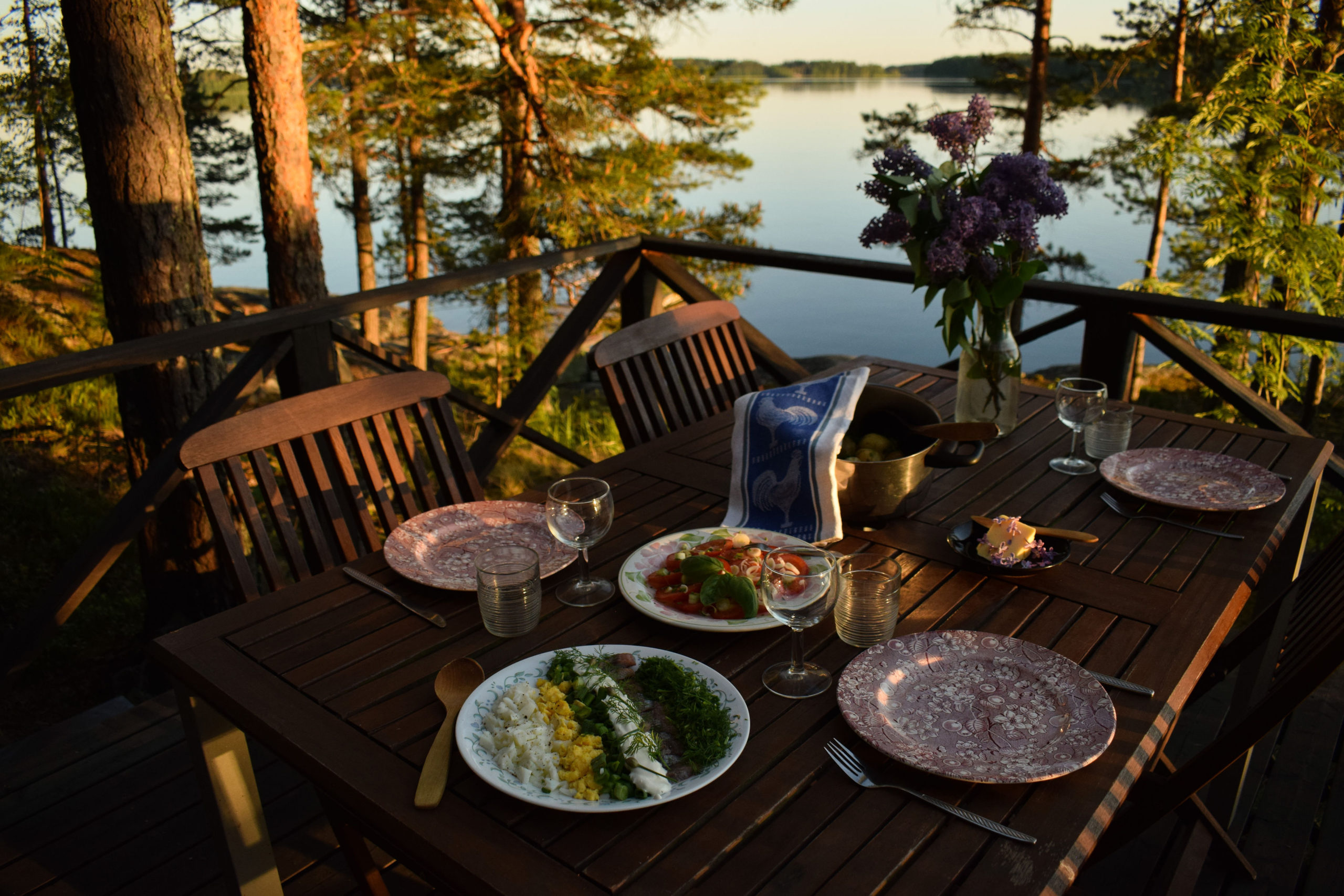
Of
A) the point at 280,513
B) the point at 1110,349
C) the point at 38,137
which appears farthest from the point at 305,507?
the point at 38,137

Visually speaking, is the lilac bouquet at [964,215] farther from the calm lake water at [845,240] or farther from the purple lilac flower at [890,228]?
the calm lake water at [845,240]

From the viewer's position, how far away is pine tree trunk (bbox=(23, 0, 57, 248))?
21.5ft

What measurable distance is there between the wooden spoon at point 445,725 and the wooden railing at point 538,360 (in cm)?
78

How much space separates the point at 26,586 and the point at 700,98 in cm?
661

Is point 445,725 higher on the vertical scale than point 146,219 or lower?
lower

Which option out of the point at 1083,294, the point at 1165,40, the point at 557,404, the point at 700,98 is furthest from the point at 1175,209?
the point at 1083,294

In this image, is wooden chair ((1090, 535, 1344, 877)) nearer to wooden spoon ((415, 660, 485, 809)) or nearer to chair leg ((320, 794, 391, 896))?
wooden spoon ((415, 660, 485, 809))

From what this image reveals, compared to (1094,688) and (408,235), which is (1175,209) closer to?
(408,235)

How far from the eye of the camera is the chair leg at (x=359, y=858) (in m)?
1.46

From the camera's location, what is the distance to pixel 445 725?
1.11m

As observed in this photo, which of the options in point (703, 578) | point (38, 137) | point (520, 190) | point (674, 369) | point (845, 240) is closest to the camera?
point (703, 578)

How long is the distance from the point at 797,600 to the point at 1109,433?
1085mm

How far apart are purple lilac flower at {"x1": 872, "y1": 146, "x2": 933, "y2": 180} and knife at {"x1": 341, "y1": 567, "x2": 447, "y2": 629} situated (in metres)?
1.10

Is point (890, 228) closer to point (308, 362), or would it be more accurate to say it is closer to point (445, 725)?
point (445, 725)
